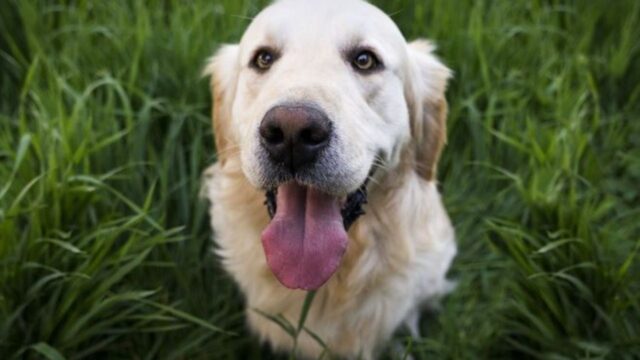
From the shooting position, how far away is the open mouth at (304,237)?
2.45 m

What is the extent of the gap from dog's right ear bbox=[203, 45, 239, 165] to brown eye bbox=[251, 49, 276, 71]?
0.22 metres

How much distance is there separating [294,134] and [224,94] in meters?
0.80

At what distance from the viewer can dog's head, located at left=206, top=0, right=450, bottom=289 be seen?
2.21m

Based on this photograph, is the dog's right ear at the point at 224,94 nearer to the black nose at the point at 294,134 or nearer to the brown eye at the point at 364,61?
the brown eye at the point at 364,61

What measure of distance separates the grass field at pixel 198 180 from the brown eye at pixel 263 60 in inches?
26.2

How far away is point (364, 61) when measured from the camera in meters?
2.49

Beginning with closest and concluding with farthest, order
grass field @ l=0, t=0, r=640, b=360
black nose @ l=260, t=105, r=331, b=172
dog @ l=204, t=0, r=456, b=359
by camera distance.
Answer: black nose @ l=260, t=105, r=331, b=172, dog @ l=204, t=0, r=456, b=359, grass field @ l=0, t=0, r=640, b=360

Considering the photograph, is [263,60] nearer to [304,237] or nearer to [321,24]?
[321,24]

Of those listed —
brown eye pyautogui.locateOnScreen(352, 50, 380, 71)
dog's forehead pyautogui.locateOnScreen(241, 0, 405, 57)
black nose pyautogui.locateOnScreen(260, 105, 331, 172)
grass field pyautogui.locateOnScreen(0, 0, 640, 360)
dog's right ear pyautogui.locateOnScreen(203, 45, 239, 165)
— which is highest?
dog's forehead pyautogui.locateOnScreen(241, 0, 405, 57)

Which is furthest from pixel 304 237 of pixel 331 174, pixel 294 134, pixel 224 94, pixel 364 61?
pixel 224 94

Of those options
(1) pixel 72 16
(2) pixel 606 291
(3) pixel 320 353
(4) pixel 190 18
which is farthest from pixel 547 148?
(1) pixel 72 16

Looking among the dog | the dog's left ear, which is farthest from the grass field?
the dog's left ear

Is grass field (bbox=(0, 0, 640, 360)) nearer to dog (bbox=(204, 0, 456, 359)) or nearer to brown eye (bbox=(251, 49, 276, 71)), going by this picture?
dog (bbox=(204, 0, 456, 359))

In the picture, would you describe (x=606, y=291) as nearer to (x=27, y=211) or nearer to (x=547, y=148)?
(x=547, y=148)
